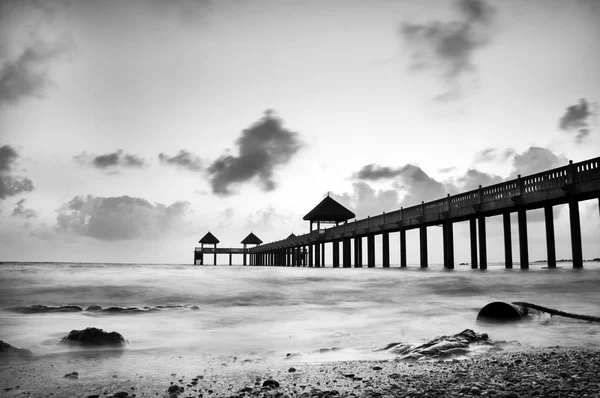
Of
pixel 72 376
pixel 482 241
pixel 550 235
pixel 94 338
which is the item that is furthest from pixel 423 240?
pixel 72 376

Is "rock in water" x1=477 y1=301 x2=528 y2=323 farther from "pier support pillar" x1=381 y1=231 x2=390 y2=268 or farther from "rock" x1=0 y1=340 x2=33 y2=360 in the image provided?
"pier support pillar" x1=381 y1=231 x2=390 y2=268

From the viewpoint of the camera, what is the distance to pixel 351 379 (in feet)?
11.3

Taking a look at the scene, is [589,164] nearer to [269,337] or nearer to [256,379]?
[269,337]

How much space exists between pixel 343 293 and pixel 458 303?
381 cm

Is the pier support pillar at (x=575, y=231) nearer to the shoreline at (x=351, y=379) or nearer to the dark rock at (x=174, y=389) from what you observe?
the shoreline at (x=351, y=379)

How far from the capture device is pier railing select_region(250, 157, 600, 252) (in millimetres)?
15827

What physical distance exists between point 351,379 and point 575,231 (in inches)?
638

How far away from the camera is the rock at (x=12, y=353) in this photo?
15.2 feet

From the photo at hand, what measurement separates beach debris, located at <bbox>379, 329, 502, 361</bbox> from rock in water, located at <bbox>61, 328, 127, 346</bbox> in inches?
136

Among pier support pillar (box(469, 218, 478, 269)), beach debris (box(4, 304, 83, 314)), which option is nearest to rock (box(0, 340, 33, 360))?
beach debris (box(4, 304, 83, 314))

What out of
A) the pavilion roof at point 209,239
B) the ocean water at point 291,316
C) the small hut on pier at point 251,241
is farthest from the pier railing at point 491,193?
the small hut on pier at point 251,241

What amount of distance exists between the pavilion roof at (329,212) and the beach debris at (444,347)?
4125 cm

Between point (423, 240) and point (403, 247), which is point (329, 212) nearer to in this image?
point (403, 247)

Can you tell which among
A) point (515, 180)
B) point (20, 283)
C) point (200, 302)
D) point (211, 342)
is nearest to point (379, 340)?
point (211, 342)
